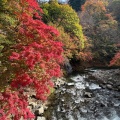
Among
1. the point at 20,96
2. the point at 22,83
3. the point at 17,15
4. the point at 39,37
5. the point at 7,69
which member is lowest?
the point at 20,96

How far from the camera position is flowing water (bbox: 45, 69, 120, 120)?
1171 cm

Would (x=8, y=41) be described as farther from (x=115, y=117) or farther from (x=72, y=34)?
(x=72, y=34)

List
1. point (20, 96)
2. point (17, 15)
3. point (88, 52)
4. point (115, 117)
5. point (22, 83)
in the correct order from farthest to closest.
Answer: point (88, 52), point (115, 117), point (17, 15), point (20, 96), point (22, 83)

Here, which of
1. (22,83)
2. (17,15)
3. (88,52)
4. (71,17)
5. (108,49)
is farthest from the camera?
(108,49)

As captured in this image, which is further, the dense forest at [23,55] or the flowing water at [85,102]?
the flowing water at [85,102]

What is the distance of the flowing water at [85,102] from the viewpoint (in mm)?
11711

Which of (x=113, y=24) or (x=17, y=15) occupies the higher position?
(x=113, y=24)

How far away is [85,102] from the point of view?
46.1 feet

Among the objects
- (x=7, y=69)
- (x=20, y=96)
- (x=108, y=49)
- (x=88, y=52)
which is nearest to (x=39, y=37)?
(x=7, y=69)

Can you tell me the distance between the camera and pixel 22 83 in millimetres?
6770

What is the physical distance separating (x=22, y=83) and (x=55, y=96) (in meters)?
8.72

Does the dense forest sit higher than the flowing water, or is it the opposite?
the dense forest

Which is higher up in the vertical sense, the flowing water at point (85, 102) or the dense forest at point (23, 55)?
the dense forest at point (23, 55)

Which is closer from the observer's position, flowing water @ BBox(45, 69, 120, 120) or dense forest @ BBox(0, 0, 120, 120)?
dense forest @ BBox(0, 0, 120, 120)
